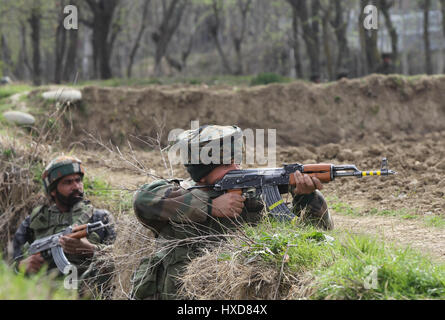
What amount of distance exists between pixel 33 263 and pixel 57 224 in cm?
52

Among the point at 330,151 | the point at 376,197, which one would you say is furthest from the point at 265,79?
the point at 376,197

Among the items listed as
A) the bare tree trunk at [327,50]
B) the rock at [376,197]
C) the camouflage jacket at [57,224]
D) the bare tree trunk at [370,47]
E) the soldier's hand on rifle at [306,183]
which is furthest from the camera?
the bare tree trunk at [327,50]

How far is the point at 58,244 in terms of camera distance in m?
5.38

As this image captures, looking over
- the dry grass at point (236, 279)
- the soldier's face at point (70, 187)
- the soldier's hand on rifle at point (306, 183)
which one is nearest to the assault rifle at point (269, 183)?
the soldier's hand on rifle at point (306, 183)

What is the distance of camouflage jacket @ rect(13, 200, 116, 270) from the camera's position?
5559 millimetres

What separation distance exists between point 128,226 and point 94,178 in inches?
107

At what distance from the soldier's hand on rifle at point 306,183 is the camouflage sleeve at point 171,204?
66 centimetres

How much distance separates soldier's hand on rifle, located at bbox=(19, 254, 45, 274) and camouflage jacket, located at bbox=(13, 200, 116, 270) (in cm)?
10

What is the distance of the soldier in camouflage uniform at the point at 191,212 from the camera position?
4070mm

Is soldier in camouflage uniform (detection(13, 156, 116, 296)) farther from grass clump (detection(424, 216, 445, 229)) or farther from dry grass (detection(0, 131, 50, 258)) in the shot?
grass clump (detection(424, 216, 445, 229))

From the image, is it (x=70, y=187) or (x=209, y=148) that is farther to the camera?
(x=70, y=187)

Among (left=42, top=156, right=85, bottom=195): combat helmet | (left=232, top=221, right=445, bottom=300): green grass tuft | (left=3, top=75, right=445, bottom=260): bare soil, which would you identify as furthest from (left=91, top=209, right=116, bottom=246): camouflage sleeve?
(left=3, top=75, right=445, bottom=260): bare soil

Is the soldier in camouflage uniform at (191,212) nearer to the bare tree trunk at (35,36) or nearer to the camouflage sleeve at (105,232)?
the camouflage sleeve at (105,232)

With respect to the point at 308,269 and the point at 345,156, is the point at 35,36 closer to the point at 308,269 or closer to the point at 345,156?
the point at 345,156
